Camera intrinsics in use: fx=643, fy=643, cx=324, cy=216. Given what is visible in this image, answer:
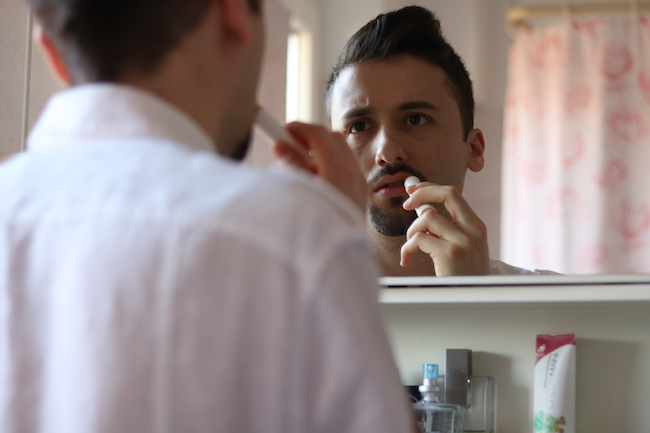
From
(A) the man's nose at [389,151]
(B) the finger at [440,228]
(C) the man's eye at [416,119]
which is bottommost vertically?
(B) the finger at [440,228]

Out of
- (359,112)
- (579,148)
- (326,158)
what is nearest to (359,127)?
(359,112)

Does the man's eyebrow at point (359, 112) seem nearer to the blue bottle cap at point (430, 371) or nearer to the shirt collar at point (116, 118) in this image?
the blue bottle cap at point (430, 371)

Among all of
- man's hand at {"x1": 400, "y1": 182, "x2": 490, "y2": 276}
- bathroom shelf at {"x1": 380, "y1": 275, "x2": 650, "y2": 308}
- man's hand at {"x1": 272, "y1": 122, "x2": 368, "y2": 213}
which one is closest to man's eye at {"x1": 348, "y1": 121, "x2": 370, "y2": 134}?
man's hand at {"x1": 400, "y1": 182, "x2": 490, "y2": 276}

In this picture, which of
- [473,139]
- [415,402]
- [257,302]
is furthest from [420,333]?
[257,302]

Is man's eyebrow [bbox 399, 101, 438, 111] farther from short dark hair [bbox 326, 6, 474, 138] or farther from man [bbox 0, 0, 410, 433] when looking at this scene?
man [bbox 0, 0, 410, 433]

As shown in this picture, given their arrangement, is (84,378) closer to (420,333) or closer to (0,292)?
(0,292)

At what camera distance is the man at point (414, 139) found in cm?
88

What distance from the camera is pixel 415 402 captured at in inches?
34.6

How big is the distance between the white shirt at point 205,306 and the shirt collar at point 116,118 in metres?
0.03

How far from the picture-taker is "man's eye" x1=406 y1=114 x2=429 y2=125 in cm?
90

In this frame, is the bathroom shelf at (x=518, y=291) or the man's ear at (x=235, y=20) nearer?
the man's ear at (x=235, y=20)

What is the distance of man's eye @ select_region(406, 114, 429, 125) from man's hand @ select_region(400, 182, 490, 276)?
0.28ft

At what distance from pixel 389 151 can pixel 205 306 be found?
2.18 feet

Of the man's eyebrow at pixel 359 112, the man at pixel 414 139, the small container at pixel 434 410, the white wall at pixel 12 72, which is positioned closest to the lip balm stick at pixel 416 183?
the man at pixel 414 139
